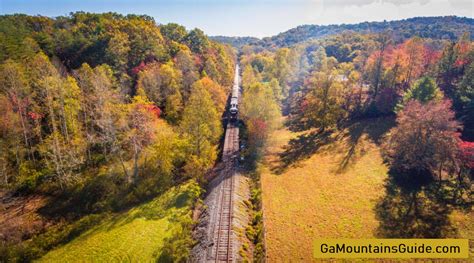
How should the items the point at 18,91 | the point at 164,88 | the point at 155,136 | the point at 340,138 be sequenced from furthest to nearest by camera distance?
1. the point at 164,88
2. the point at 340,138
3. the point at 18,91
4. the point at 155,136

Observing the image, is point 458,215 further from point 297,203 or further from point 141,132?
point 141,132

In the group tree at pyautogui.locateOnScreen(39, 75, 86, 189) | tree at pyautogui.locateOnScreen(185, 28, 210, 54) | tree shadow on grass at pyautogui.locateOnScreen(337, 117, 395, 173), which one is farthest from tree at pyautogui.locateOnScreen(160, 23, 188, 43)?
tree shadow on grass at pyautogui.locateOnScreen(337, 117, 395, 173)

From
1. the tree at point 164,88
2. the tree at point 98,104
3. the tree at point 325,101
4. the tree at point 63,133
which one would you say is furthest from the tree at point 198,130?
the tree at point 325,101

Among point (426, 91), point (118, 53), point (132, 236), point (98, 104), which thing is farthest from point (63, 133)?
point (426, 91)

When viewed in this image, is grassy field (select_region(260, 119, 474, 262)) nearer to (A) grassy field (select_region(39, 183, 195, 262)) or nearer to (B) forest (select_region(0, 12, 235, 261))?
(A) grassy field (select_region(39, 183, 195, 262))

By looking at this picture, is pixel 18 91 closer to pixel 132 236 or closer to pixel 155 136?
pixel 155 136
